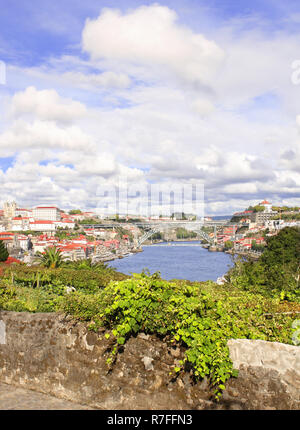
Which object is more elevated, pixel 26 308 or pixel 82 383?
pixel 26 308

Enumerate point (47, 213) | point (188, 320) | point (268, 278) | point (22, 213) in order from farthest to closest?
point (22, 213) < point (47, 213) < point (268, 278) < point (188, 320)

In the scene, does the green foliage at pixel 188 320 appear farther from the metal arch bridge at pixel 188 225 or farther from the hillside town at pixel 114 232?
the metal arch bridge at pixel 188 225

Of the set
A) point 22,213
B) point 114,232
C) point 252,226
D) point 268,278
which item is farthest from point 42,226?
A: point 268,278

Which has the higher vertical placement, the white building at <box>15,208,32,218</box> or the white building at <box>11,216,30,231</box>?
the white building at <box>15,208,32,218</box>

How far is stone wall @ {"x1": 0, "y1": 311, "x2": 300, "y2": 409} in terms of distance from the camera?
3404mm

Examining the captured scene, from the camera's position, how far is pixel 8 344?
4.96 metres

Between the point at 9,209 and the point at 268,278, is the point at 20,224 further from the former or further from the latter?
the point at 268,278

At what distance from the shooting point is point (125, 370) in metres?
4.01

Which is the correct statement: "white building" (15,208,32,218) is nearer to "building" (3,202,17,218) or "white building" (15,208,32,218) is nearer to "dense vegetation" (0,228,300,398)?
"building" (3,202,17,218)

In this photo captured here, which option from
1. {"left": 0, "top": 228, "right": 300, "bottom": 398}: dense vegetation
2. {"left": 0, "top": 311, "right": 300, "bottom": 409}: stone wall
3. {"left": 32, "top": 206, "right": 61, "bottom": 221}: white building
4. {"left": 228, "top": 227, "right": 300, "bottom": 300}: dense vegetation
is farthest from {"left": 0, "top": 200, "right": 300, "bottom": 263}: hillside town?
{"left": 0, "top": 228, "right": 300, "bottom": 398}: dense vegetation

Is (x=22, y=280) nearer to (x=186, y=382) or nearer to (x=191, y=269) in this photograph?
(x=186, y=382)

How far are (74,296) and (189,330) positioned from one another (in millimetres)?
1699

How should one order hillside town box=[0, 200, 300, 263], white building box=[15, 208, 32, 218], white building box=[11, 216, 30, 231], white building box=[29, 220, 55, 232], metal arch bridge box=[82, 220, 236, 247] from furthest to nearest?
1. white building box=[15, 208, 32, 218]
2. white building box=[11, 216, 30, 231]
3. white building box=[29, 220, 55, 232]
4. hillside town box=[0, 200, 300, 263]
5. metal arch bridge box=[82, 220, 236, 247]
